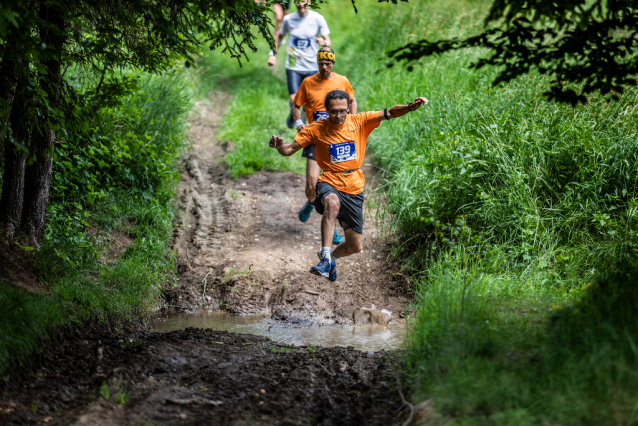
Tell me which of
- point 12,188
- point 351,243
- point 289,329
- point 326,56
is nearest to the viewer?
point 12,188

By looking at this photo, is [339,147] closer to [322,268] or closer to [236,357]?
[322,268]

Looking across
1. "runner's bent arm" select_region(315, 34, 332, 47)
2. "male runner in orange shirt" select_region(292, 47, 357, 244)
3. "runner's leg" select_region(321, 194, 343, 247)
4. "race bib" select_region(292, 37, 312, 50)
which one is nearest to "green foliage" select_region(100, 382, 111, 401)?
"runner's leg" select_region(321, 194, 343, 247)

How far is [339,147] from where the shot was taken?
17.3 ft

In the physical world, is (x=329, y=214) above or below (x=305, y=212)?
above

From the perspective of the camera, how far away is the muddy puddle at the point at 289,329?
15.8 ft

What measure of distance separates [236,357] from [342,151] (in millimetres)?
2252

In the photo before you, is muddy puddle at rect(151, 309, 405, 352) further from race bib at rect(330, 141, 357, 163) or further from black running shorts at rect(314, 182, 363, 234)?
race bib at rect(330, 141, 357, 163)

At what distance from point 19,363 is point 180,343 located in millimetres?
1183

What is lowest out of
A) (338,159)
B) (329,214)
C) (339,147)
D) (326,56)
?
(329,214)

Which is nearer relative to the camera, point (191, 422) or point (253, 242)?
point (191, 422)

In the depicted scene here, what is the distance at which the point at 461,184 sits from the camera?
5.55 m

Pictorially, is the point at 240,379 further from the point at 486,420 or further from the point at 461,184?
the point at 461,184

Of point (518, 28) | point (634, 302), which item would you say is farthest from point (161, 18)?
point (634, 302)

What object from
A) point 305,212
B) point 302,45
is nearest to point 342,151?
point 305,212
